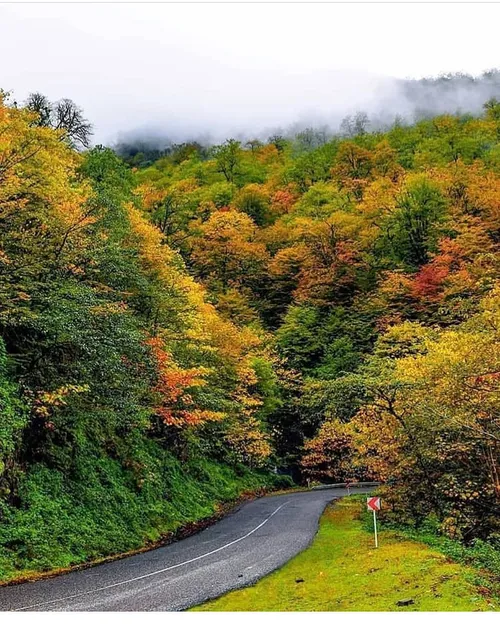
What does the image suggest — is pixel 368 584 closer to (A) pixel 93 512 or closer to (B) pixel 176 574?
(B) pixel 176 574

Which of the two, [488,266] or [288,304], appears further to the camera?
[288,304]

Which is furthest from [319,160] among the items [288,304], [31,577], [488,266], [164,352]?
[31,577]

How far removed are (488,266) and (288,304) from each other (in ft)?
60.9

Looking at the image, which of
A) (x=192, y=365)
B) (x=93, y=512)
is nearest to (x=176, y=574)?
(x=93, y=512)

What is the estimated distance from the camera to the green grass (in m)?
9.61

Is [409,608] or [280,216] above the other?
[280,216]

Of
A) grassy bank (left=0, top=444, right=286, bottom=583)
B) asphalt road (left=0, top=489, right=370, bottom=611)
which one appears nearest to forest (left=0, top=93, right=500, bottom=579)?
grassy bank (left=0, top=444, right=286, bottom=583)

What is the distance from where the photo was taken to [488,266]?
123ft

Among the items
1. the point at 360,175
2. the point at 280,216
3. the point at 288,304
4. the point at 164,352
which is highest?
the point at 360,175

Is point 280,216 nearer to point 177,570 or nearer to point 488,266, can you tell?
point 488,266

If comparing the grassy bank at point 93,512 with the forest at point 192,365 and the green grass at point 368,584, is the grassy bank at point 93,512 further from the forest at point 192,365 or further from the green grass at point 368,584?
the green grass at point 368,584

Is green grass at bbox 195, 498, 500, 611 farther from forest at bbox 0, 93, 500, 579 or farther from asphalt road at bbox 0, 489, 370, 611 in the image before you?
forest at bbox 0, 93, 500, 579

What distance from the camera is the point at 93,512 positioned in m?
16.2

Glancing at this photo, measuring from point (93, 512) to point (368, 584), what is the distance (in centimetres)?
873
